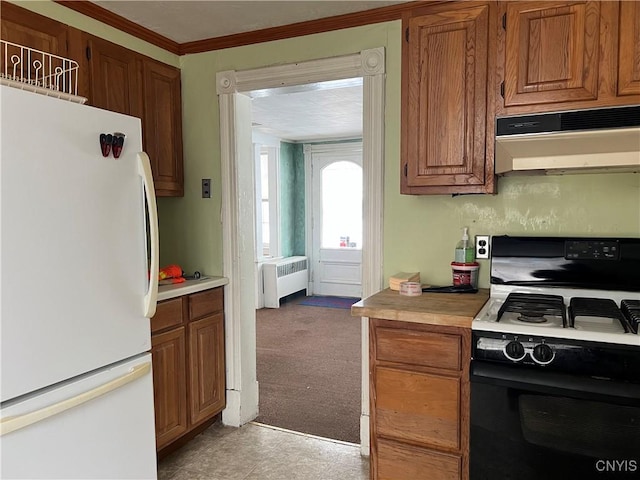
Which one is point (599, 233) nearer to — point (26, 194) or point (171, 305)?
point (171, 305)

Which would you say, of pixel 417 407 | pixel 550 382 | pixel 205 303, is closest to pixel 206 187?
pixel 205 303

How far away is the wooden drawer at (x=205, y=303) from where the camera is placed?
255 centimetres

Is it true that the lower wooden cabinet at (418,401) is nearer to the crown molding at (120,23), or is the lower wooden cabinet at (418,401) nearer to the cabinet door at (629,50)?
the cabinet door at (629,50)

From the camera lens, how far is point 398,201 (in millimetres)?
2414

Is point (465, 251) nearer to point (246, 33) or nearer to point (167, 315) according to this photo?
point (167, 315)

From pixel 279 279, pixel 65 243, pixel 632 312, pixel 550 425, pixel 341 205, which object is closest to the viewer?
pixel 65 243

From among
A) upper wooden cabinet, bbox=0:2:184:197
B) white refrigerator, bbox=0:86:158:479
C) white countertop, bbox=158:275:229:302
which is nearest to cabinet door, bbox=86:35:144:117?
upper wooden cabinet, bbox=0:2:184:197

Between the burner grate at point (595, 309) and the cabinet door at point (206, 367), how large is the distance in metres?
1.86

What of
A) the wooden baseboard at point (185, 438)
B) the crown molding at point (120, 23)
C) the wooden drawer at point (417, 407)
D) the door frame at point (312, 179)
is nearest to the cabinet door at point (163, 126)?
the crown molding at point (120, 23)

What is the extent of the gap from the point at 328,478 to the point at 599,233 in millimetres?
1721

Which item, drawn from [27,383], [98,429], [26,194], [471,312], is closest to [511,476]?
[471,312]

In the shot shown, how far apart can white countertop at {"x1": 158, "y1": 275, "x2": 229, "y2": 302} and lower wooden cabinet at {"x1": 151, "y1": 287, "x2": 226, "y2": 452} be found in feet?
0.11

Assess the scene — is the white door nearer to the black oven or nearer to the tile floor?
the tile floor

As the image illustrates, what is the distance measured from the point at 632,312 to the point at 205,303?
80.6 inches
